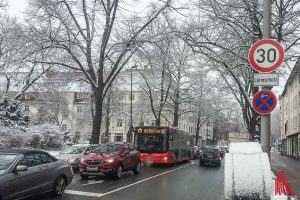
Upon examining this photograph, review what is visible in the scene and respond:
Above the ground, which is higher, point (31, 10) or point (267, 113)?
point (31, 10)

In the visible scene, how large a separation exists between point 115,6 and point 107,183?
14315 millimetres

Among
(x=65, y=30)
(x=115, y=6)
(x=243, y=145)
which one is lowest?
(x=243, y=145)

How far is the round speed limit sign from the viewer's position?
27.9 feet

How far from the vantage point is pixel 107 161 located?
17.1 m

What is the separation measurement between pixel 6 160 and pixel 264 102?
647 centimetres

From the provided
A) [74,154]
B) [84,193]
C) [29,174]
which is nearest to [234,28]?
[74,154]

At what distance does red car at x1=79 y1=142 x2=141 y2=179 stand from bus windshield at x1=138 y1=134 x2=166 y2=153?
28.2 feet

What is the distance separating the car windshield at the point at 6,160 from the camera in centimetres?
982

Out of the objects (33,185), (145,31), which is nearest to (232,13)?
(145,31)

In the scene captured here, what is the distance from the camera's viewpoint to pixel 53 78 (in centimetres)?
3134

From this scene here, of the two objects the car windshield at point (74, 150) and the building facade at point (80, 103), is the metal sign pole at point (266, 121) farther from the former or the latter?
the building facade at point (80, 103)

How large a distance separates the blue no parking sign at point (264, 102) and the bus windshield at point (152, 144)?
768 inches

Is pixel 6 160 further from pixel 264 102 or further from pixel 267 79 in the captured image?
pixel 267 79

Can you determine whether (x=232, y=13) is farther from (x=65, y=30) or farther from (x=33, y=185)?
(x=33, y=185)
